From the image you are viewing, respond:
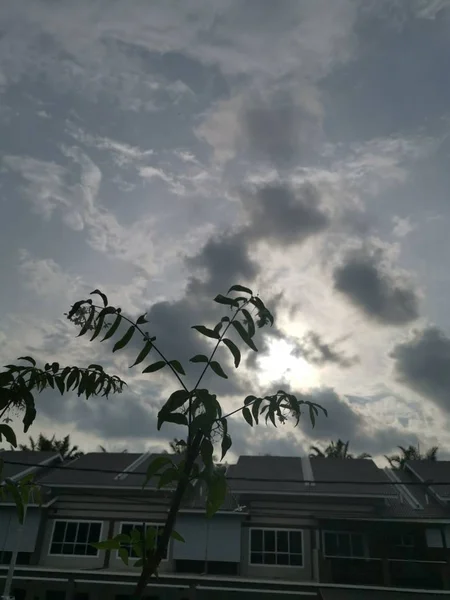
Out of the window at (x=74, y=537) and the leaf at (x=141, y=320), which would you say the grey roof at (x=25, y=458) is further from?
the leaf at (x=141, y=320)

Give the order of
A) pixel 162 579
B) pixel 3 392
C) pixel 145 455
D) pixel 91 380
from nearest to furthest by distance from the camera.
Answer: pixel 3 392 → pixel 91 380 → pixel 162 579 → pixel 145 455

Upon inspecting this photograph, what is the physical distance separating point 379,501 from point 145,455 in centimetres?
1230

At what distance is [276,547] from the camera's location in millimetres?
22719

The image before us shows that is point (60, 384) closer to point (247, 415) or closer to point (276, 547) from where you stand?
point (247, 415)

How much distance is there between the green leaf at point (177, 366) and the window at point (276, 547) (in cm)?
2320

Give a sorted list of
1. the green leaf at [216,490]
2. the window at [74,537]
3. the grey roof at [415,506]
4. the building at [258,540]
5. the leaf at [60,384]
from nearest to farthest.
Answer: the green leaf at [216,490], the leaf at [60,384], the building at [258,540], the grey roof at [415,506], the window at [74,537]

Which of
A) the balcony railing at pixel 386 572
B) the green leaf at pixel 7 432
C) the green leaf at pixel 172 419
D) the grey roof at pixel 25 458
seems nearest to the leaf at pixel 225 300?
the green leaf at pixel 172 419

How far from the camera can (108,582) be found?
2034cm

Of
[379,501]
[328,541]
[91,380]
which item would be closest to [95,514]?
[328,541]

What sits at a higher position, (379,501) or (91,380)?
(379,501)

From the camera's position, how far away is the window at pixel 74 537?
907 inches

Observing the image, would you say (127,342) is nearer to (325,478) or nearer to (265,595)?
(265,595)

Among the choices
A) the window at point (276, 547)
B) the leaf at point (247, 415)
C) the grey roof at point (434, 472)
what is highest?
the grey roof at point (434, 472)

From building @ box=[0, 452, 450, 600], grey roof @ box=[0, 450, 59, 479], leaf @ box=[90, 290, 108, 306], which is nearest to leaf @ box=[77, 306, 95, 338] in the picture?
leaf @ box=[90, 290, 108, 306]
